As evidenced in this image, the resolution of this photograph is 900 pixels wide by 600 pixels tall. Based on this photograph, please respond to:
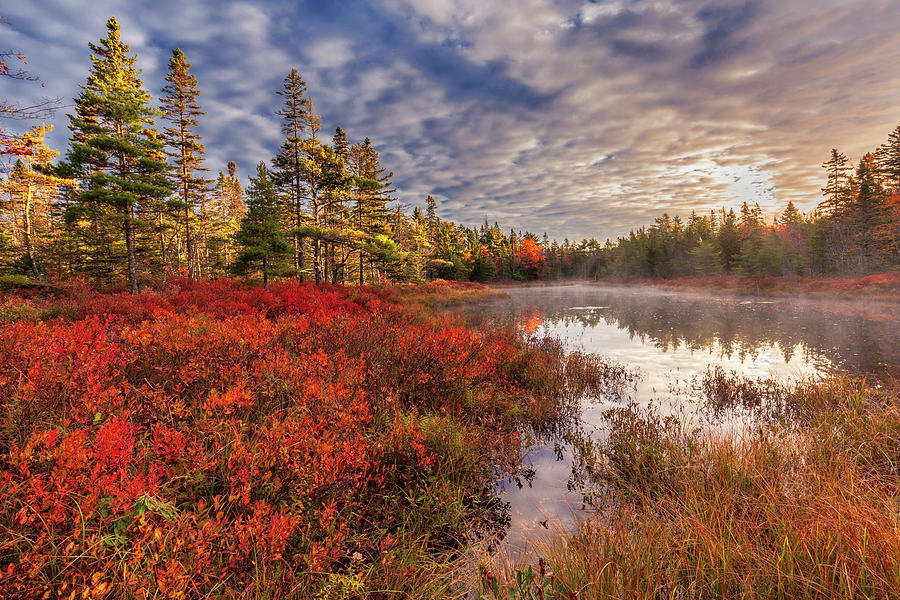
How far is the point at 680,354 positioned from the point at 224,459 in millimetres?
13821

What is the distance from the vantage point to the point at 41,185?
28.2 m

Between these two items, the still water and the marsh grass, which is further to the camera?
the still water

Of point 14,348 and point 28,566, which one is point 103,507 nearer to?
point 28,566

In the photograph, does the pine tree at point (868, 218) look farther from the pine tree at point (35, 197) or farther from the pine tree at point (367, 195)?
the pine tree at point (35, 197)

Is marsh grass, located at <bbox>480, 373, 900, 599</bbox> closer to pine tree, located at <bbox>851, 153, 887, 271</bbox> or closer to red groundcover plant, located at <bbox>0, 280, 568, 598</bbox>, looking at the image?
red groundcover plant, located at <bbox>0, 280, 568, 598</bbox>

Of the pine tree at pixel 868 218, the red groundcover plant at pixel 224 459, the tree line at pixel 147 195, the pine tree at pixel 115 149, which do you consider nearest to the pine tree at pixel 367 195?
the tree line at pixel 147 195

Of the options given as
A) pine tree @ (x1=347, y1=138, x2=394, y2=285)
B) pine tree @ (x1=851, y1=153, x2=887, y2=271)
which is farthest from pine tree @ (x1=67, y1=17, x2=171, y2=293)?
pine tree @ (x1=851, y1=153, x2=887, y2=271)

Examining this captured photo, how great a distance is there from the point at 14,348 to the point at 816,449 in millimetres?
9734

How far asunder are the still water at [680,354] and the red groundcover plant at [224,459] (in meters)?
0.80

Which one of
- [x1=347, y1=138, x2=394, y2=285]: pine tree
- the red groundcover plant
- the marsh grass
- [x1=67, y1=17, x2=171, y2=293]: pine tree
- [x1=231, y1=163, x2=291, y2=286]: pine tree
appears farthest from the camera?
[x1=347, y1=138, x2=394, y2=285]: pine tree

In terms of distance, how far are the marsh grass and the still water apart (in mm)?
633

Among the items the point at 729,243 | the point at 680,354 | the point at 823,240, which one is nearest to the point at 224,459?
the point at 680,354

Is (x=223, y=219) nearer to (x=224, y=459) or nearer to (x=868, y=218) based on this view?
(x=224, y=459)

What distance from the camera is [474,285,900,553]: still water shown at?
4.35 m
